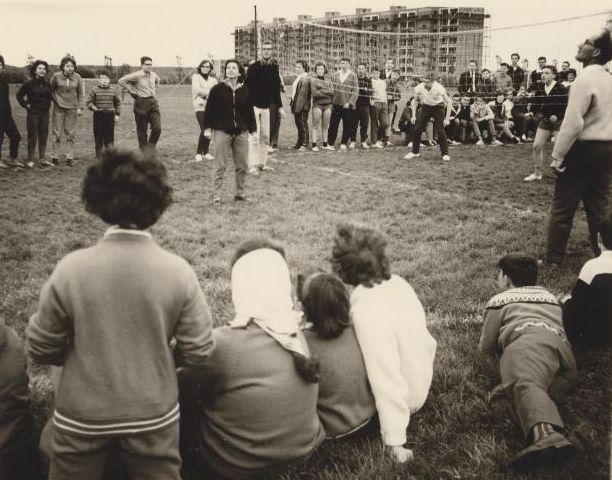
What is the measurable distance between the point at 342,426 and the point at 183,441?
764 millimetres

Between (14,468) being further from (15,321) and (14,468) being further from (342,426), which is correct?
(15,321)

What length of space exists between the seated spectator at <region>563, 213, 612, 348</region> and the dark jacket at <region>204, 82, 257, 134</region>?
17.6 feet

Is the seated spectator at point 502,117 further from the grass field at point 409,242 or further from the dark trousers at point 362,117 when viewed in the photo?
the dark trousers at point 362,117

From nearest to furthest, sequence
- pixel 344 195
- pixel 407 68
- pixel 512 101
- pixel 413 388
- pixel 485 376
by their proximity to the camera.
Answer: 1. pixel 413 388
2. pixel 485 376
3. pixel 344 195
4. pixel 512 101
5. pixel 407 68

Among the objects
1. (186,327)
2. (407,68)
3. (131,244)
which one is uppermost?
(407,68)

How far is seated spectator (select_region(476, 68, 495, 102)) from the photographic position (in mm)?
16156

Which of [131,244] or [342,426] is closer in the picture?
[131,244]

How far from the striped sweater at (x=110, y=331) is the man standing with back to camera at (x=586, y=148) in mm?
4272

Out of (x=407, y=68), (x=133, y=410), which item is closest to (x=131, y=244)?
(x=133, y=410)

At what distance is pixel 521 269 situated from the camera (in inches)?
146

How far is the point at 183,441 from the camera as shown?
8.93 ft

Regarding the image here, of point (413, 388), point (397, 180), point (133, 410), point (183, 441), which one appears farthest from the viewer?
point (397, 180)

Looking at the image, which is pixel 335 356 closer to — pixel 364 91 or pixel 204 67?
pixel 204 67

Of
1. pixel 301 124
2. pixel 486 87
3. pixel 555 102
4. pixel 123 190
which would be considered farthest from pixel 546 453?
pixel 486 87
